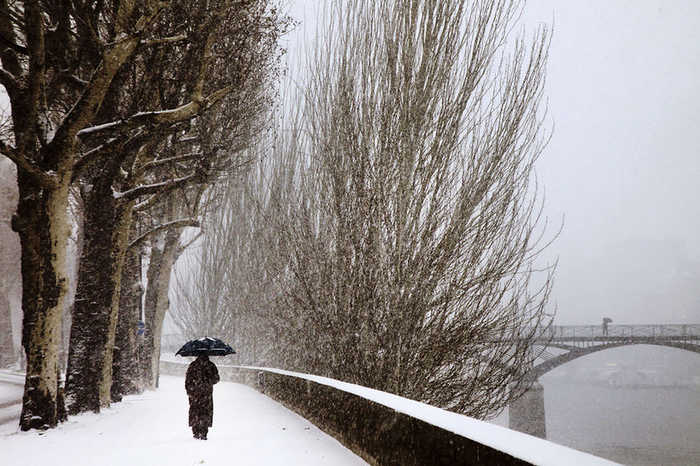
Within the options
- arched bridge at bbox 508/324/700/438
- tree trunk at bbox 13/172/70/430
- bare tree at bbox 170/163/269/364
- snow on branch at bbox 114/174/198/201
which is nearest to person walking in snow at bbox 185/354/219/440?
tree trunk at bbox 13/172/70/430

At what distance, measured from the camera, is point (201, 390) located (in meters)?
9.83

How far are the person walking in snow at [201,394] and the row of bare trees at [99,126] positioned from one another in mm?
2137

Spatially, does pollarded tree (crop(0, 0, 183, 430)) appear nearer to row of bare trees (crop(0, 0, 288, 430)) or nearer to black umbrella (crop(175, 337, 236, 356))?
row of bare trees (crop(0, 0, 288, 430))

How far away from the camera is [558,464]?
3.16m

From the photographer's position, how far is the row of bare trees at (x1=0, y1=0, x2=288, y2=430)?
987cm

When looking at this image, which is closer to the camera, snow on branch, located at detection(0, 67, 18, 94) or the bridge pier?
snow on branch, located at detection(0, 67, 18, 94)

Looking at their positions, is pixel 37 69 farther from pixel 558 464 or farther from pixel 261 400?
pixel 261 400

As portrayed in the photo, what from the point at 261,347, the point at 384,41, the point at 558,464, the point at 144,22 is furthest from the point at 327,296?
the point at 261,347

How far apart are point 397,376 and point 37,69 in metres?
7.58

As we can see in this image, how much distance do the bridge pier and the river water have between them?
43.3ft

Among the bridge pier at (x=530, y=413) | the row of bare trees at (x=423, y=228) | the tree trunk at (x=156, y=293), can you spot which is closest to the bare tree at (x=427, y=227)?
the row of bare trees at (x=423, y=228)

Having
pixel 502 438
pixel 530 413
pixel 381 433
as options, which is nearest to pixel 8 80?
pixel 381 433

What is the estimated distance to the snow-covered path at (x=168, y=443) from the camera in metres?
7.84

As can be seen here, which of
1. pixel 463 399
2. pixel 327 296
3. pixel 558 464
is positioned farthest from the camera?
pixel 327 296
